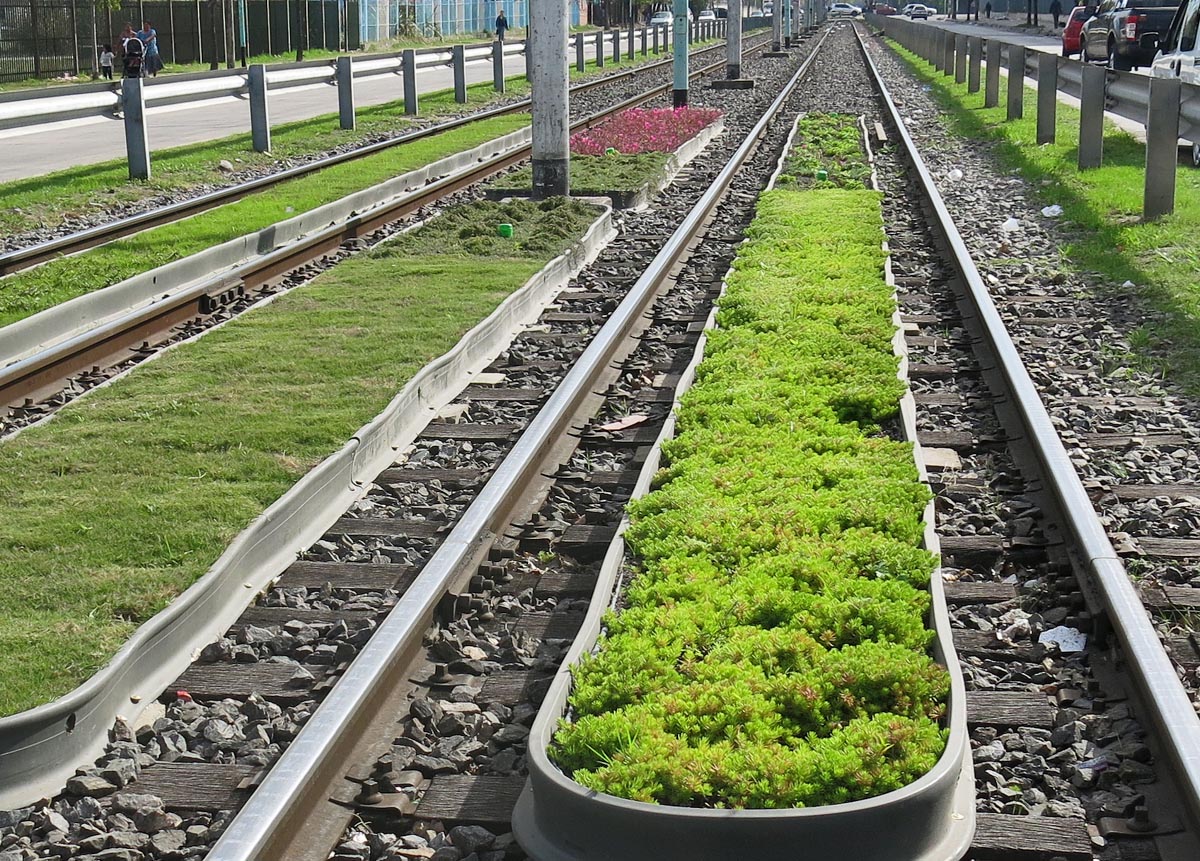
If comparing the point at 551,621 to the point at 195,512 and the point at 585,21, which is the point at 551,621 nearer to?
the point at 195,512

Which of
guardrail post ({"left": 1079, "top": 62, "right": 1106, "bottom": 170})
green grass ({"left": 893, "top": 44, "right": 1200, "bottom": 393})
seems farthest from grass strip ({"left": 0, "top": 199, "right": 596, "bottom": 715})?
guardrail post ({"left": 1079, "top": 62, "right": 1106, "bottom": 170})

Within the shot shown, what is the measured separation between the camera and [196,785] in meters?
3.95

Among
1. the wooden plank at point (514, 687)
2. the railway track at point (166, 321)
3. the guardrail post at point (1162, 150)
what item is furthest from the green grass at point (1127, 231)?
Result: the railway track at point (166, 321)

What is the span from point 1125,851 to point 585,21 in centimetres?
11080

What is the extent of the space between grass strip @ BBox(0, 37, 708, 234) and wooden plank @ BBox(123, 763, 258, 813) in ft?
35.0

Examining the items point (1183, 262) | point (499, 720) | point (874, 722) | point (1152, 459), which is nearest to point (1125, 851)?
point (874, 722)

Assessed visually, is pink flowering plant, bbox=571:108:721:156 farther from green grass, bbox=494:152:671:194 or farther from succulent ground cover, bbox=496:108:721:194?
green grass, bbox=494:152:671:194

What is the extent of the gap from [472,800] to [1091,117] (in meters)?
14.7

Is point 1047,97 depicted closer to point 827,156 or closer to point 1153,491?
point 827,156

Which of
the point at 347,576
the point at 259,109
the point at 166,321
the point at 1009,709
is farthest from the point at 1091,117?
the point at 1009,709

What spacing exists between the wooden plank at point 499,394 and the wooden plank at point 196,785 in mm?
3925

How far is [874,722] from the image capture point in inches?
149

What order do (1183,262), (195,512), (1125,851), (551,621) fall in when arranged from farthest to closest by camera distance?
1. (1183,262)
2. (195,512)
3. (551,621)
4. (1125,851)

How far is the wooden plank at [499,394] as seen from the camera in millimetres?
7797
